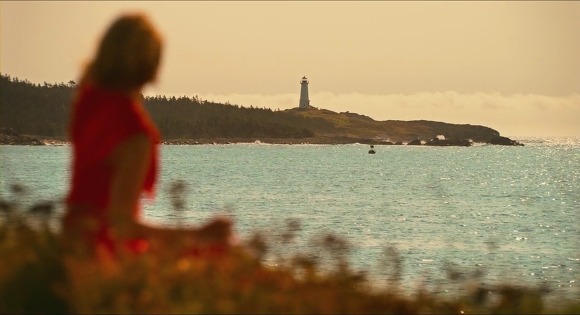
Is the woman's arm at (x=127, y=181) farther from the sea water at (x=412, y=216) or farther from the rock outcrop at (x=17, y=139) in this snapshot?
the rock outcrop at (x=17, y=139)

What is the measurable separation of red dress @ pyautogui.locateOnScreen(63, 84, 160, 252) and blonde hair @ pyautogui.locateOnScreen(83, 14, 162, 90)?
0.31 feet

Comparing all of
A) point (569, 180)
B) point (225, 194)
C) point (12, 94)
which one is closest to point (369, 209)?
point (225, 194)

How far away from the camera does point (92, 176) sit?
207 inches

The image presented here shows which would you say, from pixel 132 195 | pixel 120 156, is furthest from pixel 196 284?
pixel 120 156

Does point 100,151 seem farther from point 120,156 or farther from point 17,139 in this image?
point 17,139

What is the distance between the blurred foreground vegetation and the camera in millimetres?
4707

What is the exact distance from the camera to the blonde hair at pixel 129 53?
5121 millimetres

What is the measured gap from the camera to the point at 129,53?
16.8ft

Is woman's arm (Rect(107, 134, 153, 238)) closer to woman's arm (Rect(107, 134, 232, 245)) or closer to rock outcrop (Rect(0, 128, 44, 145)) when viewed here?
woman's arm (Rect(107, 134, 232, 245))

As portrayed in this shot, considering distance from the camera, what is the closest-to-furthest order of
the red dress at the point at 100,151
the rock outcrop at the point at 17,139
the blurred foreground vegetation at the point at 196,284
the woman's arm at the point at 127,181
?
1. the blurred foreground vegetation at the point at 196,284
2. the woman's arm at the point at 127,181
3. the red dress at the point at 100,151
4. the rock outcrop at the point at 17,139

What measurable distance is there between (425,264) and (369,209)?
26223 millimetres

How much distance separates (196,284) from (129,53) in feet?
3.83

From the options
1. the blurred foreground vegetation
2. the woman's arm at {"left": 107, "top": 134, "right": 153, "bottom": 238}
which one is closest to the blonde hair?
the woman's arm at {"left": 107, "top": 134, "right": 153, "bottom": 238}

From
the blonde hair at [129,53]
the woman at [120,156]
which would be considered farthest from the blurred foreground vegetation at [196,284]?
the blonde hair at [129,53]
